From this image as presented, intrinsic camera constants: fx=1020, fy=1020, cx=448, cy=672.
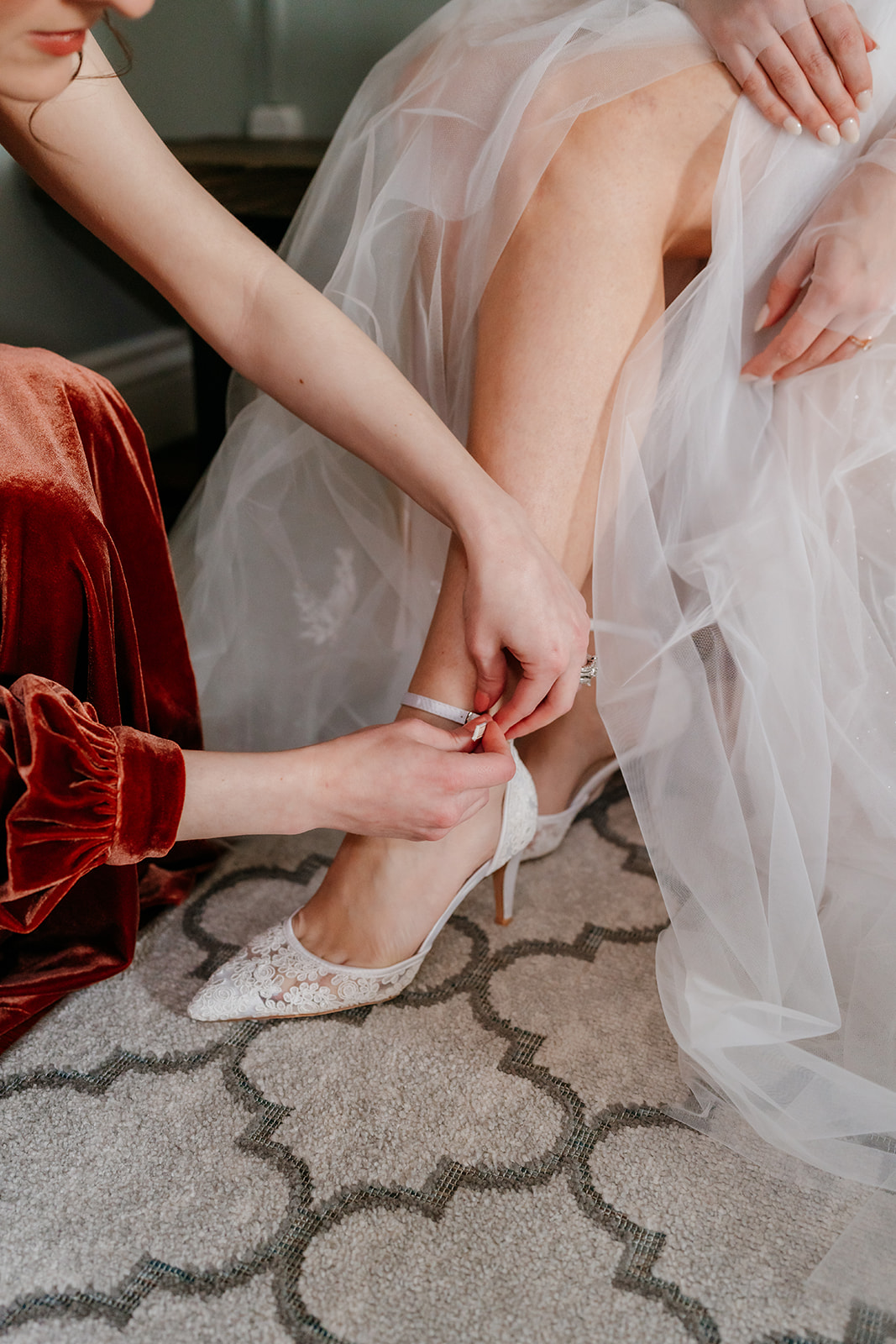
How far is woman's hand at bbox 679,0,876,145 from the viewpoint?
715 millimetres

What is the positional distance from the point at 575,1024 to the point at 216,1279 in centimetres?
31

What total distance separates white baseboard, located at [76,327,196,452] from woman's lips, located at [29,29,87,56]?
1228 mm

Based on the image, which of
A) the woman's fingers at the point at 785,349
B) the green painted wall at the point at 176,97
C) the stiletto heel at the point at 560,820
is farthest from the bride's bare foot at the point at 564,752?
the green painted wall at the point at 176,97

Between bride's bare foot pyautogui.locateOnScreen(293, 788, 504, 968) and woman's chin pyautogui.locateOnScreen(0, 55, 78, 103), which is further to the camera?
bride's bare foot pyautogui.locateOnScreen(293, 788, 504, 968)

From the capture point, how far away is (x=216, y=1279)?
0.58m

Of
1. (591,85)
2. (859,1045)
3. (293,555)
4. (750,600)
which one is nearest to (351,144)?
(591,85)

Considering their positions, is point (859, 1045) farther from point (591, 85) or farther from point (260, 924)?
point (591, 85)

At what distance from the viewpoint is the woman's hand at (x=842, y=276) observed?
0.69 meters

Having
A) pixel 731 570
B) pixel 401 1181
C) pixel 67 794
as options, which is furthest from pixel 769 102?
pixel 401 1181

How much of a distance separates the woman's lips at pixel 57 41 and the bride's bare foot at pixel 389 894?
0.53 metres

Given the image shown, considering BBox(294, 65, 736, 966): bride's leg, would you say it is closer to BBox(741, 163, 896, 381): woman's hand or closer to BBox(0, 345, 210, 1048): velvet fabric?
BBox(741, 163, 896, 381): woman's hand

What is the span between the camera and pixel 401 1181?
2.10 ft

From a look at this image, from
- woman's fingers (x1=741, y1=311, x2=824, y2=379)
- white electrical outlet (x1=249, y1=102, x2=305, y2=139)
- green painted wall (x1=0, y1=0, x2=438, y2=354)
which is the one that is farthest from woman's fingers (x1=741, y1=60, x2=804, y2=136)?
white electrical outlet (x1=249, y1=102, x2=305, y2=139)

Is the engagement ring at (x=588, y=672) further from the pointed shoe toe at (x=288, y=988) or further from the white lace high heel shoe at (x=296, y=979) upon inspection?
the pointed shoe toe at (x=288, y=988)
